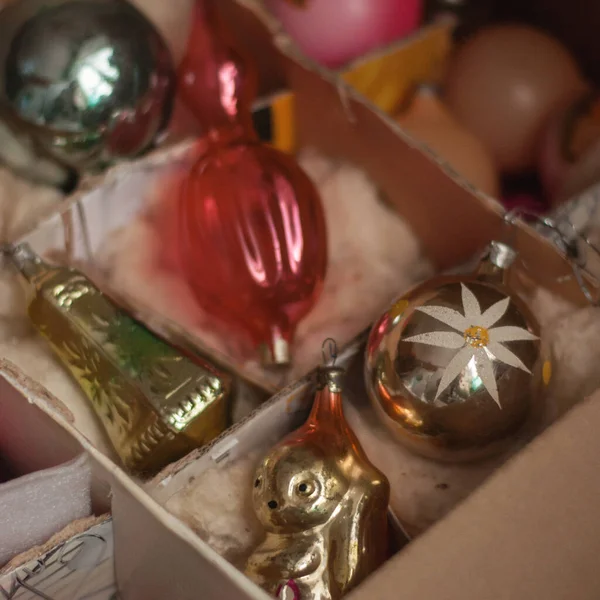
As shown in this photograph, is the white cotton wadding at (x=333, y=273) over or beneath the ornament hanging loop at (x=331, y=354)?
beneath

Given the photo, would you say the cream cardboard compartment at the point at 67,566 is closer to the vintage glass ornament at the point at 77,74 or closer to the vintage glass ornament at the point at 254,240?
the vintage glass ornament at the point at 254,240

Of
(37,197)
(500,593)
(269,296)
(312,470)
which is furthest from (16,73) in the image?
(500,593)

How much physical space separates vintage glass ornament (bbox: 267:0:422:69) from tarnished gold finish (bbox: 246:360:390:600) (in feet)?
1.35

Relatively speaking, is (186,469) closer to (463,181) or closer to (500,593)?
(500,593)

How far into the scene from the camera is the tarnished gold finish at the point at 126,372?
1.38 feet

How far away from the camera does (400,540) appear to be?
0.42 metres

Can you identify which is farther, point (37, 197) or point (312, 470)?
point (37, 197)

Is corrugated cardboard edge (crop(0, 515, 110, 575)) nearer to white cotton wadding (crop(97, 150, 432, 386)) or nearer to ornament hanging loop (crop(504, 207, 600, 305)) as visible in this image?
white cotton wadding (crop(97, 150, 432, 386))

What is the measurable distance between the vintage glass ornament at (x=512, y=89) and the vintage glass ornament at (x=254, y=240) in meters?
0.23

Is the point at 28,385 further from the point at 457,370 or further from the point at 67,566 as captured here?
the point at 457,370

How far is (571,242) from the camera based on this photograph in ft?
1.62

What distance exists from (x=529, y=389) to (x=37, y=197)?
39cm

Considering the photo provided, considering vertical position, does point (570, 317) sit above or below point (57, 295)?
below

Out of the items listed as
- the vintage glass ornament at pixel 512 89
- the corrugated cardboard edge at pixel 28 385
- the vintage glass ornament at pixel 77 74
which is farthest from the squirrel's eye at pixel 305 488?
the vintage glass ornament at pixel 512 89
